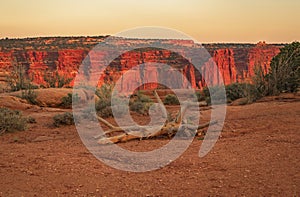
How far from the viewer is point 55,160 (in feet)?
17.1

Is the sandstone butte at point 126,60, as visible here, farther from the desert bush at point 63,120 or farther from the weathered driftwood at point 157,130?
the weathered driftwood at point 157,130

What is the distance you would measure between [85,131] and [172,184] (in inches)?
182

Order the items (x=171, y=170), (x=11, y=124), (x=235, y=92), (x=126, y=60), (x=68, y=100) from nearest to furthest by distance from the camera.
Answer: (x=171, y=170) → (x=11, y=124) → (x=235, y=92) → (x=68, y=100) → (x=126, y=60)

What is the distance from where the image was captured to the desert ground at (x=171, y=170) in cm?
385

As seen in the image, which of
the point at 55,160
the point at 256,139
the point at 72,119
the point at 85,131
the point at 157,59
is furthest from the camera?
the point at 157,59

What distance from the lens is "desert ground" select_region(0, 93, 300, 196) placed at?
3848mm

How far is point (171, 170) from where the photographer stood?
466 centimetres

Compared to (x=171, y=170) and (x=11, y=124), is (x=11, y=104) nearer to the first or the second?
(x=11, y=124)

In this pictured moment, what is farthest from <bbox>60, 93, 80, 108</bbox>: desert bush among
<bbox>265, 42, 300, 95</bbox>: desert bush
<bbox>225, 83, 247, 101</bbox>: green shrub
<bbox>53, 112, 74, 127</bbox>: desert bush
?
<bbox>265, 42, 300, 95</bbox>: desert bush

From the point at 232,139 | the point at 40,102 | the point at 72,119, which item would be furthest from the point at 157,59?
the point at 232,139

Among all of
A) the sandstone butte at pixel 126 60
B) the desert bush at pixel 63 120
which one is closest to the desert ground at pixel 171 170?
the desert bush at pixel 63 120

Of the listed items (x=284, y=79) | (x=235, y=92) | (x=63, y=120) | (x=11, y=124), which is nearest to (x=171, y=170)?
(x=11, y=124)

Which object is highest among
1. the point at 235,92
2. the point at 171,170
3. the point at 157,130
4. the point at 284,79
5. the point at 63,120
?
the point at 284,79

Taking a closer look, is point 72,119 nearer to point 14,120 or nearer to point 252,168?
point 14,120
